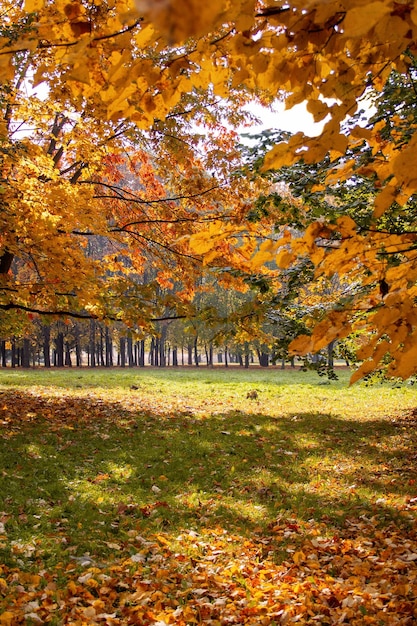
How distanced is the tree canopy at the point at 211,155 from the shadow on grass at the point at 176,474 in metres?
2.14

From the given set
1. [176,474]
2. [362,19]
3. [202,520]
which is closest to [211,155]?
[176,474]

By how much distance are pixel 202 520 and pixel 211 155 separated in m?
6.67

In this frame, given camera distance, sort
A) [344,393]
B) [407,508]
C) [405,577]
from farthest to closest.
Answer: [344,393] → [407,508] → [405,577]

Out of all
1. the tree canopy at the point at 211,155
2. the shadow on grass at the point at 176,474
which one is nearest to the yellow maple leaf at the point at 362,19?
the tree canopy at the point at 211,155

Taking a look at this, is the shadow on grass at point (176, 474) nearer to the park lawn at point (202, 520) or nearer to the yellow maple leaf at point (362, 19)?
the park lawn at point (202, 520)

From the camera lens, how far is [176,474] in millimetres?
6383

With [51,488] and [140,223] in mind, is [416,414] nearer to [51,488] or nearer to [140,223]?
[140,223]

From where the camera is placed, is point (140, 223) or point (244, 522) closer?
point (244, 522)

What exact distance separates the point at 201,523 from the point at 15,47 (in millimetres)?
4668

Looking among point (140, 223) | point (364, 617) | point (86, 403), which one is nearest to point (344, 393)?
point (86, 403)

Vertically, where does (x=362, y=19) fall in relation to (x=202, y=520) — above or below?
above

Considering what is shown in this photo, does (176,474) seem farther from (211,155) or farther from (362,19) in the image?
(362,19)

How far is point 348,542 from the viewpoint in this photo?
168 inches

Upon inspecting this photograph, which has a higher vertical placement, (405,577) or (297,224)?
(297,224)
